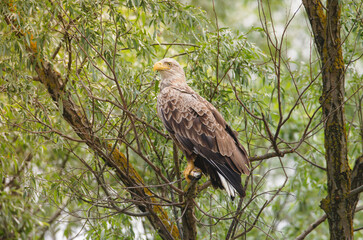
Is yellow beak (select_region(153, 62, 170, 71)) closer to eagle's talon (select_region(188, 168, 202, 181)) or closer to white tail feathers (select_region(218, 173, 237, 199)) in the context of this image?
eagle's talon (select_region(188, 168, 202, 181))

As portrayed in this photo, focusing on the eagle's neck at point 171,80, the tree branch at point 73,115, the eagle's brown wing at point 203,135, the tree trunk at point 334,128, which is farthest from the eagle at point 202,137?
the tree trunk at point 334,128

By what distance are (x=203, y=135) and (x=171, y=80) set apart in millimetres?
808

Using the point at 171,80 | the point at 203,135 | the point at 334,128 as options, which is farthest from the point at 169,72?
the point at 334,128

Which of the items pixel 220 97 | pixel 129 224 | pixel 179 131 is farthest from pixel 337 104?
pixel 129 224

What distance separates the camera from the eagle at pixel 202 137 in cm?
421

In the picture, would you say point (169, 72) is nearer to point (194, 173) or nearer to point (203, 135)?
point (203, 135)

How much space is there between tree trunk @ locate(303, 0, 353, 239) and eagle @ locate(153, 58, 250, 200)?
36.1 inches

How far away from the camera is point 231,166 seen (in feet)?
13.8

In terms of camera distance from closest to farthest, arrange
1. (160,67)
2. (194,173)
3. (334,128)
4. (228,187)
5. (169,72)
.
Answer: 1. (228,187)
2. (194,173)
3. (334,128)
4. (160,67)
5. (169,72)

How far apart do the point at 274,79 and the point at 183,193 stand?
6.23ft

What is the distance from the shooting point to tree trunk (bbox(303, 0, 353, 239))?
4523 millimetres

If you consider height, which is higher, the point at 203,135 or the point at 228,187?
the point at 203,135

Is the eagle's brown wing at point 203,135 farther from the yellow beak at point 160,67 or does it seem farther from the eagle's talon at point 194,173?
the yellow beak at point 160,67

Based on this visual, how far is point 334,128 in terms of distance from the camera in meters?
4.57
